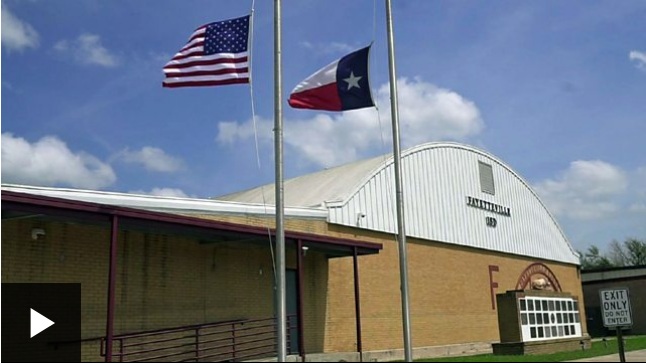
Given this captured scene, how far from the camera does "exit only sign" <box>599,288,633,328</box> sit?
1590 centimetres

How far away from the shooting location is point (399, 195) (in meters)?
15.2

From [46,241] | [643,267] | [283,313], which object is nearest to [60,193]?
[46,241]

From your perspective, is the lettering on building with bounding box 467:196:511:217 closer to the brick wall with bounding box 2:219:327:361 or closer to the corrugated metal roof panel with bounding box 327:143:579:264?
the corrugated metal roof panel with bounding box 327:143:579:264

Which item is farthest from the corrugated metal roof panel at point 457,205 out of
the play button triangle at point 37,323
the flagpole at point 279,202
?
the flagpole at point 279,202

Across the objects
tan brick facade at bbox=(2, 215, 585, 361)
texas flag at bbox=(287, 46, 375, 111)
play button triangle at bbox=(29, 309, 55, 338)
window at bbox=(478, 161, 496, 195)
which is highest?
window at bbox=(478, 161, 496, 195)

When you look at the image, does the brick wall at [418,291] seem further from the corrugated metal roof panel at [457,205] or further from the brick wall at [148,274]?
the brick wall at [148,274]

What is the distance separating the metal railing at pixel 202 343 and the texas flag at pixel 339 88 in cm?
742

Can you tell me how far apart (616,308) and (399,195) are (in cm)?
554

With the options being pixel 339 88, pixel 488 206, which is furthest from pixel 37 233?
pixel 488 206

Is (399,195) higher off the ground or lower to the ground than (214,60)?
lower

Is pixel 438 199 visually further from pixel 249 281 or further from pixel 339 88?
pixel 339 88

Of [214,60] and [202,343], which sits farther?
[202,343]

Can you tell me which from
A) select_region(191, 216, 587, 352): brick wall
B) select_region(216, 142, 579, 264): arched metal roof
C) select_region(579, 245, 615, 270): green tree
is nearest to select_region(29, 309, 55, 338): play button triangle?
select_region(191, 216, 587, 352): brick wall

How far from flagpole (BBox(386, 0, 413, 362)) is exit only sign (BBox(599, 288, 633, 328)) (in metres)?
4.71
